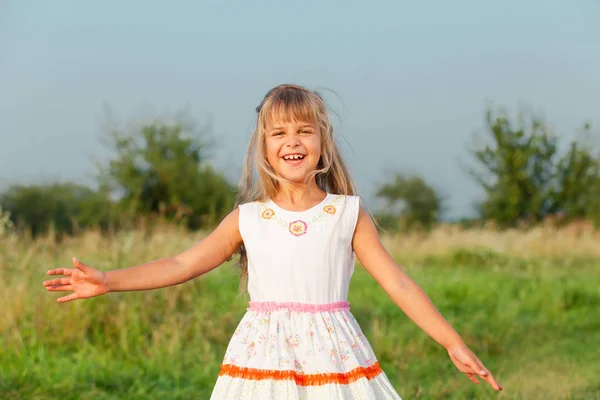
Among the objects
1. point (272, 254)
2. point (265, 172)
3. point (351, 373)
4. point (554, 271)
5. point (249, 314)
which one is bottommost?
point (554, 271)

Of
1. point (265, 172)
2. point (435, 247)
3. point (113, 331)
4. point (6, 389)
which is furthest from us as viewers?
point (435, 247)

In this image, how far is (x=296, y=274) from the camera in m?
2.91

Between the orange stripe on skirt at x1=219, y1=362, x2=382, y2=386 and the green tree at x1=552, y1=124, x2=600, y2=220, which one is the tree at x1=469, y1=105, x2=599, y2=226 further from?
the orange stripe on skirt at x1=219, y1=362, x2=382, y2=386

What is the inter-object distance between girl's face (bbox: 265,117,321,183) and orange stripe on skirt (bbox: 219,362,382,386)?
74 centimetres

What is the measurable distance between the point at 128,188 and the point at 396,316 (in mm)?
16091

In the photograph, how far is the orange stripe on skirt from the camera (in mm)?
2754

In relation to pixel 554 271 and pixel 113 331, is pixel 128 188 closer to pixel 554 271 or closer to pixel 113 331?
pixel 554 271

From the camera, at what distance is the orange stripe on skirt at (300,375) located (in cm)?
275

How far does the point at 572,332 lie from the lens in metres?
7.74

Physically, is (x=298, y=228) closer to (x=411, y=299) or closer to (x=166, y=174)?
(x=411, y=299)

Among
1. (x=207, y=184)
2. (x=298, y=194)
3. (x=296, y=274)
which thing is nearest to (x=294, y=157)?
(x=298, y=194)

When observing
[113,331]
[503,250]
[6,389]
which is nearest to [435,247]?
[503,250]

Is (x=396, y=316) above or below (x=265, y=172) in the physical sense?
below

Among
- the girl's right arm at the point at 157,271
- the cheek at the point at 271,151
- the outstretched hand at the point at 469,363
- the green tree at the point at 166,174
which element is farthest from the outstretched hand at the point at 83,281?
the green tree at the point at 166,174
